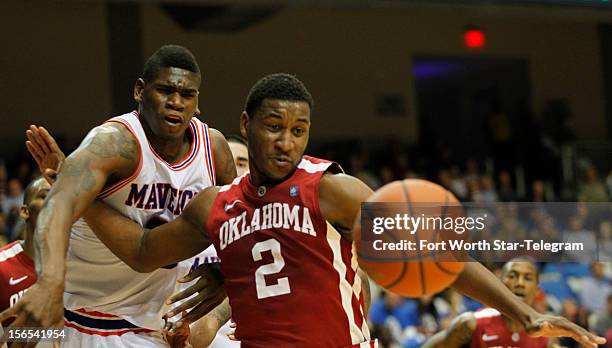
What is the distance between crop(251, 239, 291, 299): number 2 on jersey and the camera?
139 inches

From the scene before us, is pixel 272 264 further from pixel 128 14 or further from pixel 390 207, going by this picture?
pixel 128 14

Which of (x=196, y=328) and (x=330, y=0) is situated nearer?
(x=196, y=328)

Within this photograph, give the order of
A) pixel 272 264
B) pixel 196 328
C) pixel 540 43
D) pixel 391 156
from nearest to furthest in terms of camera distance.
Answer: pixel 272 264
pixel 196 328
pixel 391 156
pixel 540 43

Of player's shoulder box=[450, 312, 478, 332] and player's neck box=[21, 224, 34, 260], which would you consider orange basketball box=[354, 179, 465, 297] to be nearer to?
player's neck box=[21, 224, 34, 260]

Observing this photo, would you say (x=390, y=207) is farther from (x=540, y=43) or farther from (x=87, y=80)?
(x=540, y=43)

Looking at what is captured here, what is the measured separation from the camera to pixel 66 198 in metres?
3.71

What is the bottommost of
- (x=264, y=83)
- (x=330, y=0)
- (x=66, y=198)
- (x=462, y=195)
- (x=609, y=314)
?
(x=609, y=314)

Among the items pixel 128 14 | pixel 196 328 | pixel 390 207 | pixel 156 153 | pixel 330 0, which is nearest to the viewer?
pixel 390 207

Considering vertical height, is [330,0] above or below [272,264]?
above

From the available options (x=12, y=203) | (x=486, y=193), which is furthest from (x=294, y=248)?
(x=486, y=193)

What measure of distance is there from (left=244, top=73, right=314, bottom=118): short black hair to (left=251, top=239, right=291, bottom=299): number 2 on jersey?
53 cm

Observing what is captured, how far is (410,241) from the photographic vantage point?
3293 millimetres

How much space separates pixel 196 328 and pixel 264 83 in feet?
5.22

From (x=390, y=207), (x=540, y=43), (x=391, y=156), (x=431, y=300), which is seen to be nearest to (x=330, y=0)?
(x=431, y=300)
